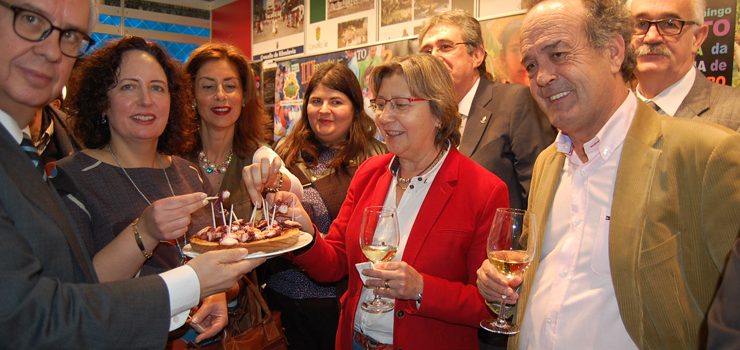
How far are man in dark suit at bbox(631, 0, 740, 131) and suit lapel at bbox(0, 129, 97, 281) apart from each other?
248cm

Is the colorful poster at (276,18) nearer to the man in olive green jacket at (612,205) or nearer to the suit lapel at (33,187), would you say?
the man in olive green jacket at (612,205)

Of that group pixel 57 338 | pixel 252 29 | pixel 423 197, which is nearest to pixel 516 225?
pixel 423 197

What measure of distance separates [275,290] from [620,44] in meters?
2.33

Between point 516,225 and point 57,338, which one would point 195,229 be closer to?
point 57,338

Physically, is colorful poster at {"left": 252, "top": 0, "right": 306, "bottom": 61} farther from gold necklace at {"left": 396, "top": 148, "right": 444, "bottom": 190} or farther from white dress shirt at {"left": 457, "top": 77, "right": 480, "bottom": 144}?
gold necklace at {"left": 396, "top": 148, "right": 444, "bottom": 190}

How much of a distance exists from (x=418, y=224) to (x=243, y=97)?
191 centimetres

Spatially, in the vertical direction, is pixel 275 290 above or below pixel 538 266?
below

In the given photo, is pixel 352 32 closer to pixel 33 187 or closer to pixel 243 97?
pixel 243 97

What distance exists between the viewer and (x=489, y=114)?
299 cm

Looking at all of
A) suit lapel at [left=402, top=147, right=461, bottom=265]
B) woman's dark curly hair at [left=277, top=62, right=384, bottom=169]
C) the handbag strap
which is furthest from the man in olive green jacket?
woman's dark curly hair at [left=277, top=62, right=384, bottom=169]

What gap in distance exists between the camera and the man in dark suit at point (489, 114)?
2824mm

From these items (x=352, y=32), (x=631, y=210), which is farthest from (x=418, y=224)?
(x=352, y=32)

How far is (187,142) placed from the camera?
8.64ft

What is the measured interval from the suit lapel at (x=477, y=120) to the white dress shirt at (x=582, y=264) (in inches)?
44.6
